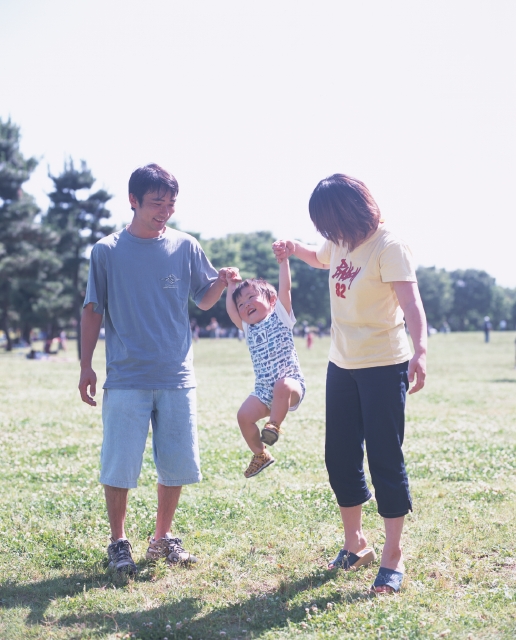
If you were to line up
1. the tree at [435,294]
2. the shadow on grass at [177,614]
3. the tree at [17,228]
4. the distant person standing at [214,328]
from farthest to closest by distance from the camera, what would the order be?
1. the tree at [435,294]
2. the distant person standing at [214,328]
3. the tree at [17,228]
4. the shadow on grass at [177,614]

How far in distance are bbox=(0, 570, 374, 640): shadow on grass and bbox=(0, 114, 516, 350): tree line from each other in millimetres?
34057

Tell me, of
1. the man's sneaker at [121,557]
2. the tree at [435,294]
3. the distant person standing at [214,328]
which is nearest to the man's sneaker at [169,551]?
the man's sneaker at [121,557]

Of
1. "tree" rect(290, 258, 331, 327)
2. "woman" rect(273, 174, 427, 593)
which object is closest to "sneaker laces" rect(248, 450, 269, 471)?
"woman" rect(273, 174, 427, 593)

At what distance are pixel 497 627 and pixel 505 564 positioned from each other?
1.07 meters

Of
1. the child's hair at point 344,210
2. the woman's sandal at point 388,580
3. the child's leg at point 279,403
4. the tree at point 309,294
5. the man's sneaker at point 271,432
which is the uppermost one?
the tree at point 309,294

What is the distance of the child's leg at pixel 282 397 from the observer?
16.0 ft

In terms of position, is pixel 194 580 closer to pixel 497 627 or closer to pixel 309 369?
pixel 497 627

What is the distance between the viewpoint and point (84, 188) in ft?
138

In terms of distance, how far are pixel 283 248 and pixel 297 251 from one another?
5.4 inches

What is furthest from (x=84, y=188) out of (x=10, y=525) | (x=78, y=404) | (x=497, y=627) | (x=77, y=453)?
(x=497, y=627)

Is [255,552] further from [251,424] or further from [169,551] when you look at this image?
[251,424]

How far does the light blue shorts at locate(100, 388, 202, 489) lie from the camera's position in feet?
15.4

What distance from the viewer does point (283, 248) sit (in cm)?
511

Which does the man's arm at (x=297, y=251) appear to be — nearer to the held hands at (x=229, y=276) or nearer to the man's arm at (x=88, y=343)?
the held hands at (x=229, y=276)
